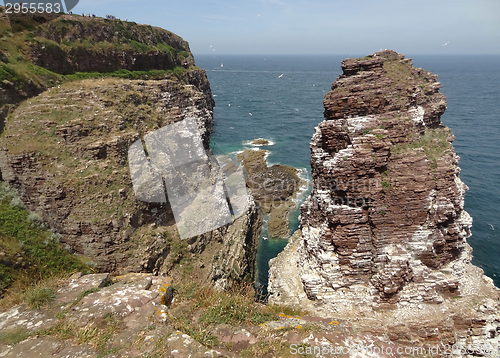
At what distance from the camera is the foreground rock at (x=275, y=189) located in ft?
133

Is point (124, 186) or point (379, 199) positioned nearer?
point (379, 199)

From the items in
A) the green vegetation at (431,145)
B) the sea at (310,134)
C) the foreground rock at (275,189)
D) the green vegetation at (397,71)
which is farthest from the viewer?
the foreground rock at (275,189)

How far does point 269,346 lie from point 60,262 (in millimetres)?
18498

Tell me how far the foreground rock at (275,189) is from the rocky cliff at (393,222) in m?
21.9

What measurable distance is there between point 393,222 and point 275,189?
30.7 m

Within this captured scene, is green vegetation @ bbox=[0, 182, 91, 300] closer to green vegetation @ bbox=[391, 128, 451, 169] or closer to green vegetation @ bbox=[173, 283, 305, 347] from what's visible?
green vegetation @ bbox=[173, 283, 305, 347]

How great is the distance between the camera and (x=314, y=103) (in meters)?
103

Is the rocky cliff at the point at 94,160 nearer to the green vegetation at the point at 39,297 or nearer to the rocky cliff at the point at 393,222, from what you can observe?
the green vegetation at the point at 39,297

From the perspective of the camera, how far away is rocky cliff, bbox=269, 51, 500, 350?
15.9 metres

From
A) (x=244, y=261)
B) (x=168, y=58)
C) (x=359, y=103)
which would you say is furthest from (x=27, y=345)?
(x=168, y=58)

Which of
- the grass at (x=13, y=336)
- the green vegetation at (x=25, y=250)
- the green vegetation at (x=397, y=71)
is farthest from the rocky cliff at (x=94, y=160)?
the green vegetation at (x=397, y=71)

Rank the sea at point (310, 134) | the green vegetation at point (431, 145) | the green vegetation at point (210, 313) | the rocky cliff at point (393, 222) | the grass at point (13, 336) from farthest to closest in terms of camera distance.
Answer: the sea at point (310, 134), the green vegetation at point (431, 145), the rocky cliff at point (393, 222), the green vegetation at point (210, 313), the grass at point (13, 336)

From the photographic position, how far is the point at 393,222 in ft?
53.2

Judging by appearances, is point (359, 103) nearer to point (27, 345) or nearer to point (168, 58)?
point (27, 345)
